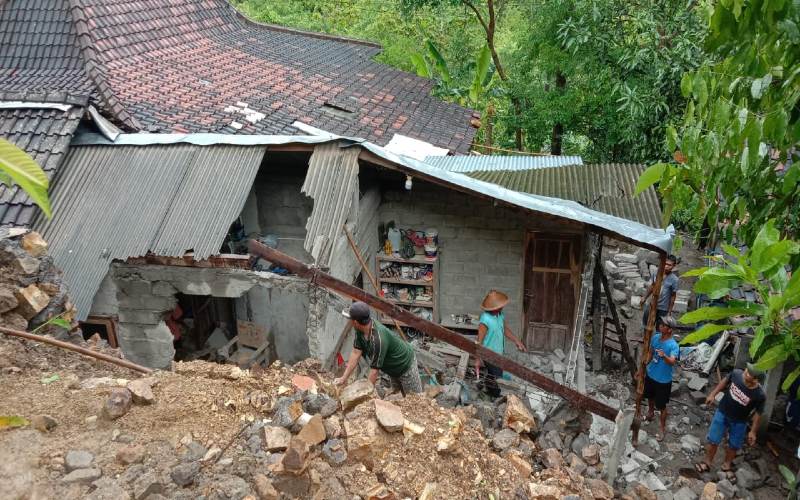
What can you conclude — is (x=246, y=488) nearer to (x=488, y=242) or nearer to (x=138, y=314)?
(x=138, y=314)

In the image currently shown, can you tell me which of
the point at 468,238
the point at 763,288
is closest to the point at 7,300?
the point at 763,288

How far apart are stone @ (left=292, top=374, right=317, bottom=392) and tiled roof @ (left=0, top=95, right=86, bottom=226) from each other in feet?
12.7

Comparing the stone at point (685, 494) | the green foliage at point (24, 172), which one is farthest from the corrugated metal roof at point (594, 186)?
the green foliage at point (24, 172)

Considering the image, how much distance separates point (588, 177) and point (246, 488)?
22.7 feet

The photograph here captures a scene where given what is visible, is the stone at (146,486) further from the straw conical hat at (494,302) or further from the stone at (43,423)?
the straw conical hat at (494,302)

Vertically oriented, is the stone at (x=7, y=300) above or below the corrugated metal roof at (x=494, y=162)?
below

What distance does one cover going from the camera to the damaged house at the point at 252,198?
6414mm

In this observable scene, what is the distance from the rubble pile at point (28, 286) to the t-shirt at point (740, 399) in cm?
678

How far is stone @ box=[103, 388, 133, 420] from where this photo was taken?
367 centimetres

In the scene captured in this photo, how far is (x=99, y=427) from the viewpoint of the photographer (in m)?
3.62

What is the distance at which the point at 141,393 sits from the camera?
3814 mm

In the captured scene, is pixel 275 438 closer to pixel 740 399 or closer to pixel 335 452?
pixel 335 452

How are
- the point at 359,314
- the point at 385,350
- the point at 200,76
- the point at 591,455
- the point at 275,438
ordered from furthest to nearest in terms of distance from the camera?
the point at 200,76, the point at 385,350, the point at 591,455, the point at 359,314, the point at 275,438

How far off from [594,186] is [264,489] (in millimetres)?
6522
